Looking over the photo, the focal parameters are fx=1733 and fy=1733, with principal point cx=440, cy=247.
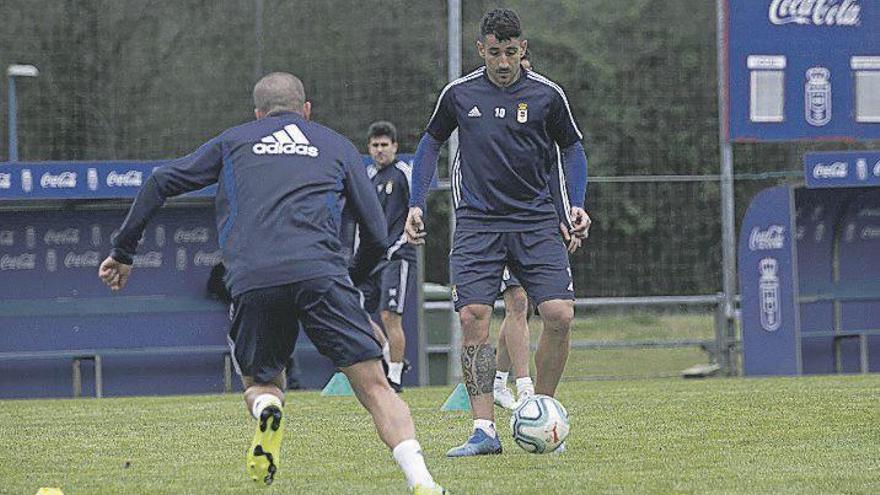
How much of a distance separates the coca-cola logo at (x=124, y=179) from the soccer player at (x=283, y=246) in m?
10.2

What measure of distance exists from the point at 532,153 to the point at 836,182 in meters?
9.45

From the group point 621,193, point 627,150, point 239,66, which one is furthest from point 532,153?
point 627,150

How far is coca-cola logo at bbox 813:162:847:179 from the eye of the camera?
675 inches

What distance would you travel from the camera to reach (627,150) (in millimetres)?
28828

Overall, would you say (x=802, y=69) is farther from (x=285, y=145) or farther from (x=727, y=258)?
(x=285, y=145)

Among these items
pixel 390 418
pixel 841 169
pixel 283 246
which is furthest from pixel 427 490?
pixel 841 169

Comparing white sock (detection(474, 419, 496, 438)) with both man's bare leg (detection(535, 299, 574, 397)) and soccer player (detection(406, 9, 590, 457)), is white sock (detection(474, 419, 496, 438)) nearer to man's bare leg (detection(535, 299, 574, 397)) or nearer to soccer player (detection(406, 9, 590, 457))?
soccer player (detection(406, 9, 590, 457))

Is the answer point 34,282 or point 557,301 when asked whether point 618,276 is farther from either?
point 557,301

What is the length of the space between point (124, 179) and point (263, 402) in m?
10.4

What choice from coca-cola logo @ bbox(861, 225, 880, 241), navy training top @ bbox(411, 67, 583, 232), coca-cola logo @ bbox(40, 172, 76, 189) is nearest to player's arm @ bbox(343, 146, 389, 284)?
navy training top @ bbox(411, 67, 583, 232)

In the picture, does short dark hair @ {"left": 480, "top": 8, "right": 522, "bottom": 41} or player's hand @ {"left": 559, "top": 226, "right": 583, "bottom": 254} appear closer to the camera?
short dark hair @ {"left": 480, "top": 8, "right": 522, "bottom": 41}

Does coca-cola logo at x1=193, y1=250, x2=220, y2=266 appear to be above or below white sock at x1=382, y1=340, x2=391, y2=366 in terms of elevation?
above

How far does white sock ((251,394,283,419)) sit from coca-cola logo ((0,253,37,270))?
1130 cm

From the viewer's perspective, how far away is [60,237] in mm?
17531
